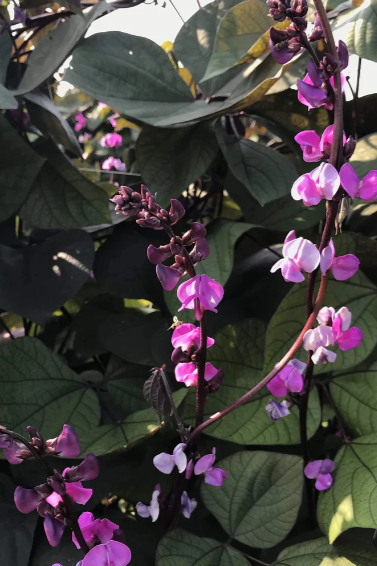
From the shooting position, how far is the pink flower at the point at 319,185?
24 centimetres

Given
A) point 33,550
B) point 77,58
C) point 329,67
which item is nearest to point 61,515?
point 33,550

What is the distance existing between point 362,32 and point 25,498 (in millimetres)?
385

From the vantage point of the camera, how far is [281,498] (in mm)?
369

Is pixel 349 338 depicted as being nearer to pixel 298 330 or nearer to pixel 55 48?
pixel 298 330

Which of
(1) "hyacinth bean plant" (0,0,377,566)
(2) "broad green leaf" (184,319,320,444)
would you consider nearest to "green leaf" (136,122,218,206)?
(1) "hyacinth bean plant" (0,0,377,566)

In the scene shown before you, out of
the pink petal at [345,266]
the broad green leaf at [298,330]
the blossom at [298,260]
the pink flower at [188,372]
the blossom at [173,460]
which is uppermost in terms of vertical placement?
the blossom at [298,260]

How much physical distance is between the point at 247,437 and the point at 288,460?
0.03 metres

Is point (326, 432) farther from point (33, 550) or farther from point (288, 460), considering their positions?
point (33, 550)

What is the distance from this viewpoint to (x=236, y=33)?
1.45ft

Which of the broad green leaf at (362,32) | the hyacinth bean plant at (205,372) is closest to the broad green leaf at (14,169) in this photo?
the hyacinth bean plant at (205,372)

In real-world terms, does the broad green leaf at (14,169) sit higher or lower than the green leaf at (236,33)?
lower

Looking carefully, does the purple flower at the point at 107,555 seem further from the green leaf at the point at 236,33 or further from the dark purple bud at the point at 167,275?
the green leaf at the point at 236,33

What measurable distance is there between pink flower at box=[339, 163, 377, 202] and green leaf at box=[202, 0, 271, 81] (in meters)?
0.22

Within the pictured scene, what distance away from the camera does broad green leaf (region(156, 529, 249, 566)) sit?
33cm
